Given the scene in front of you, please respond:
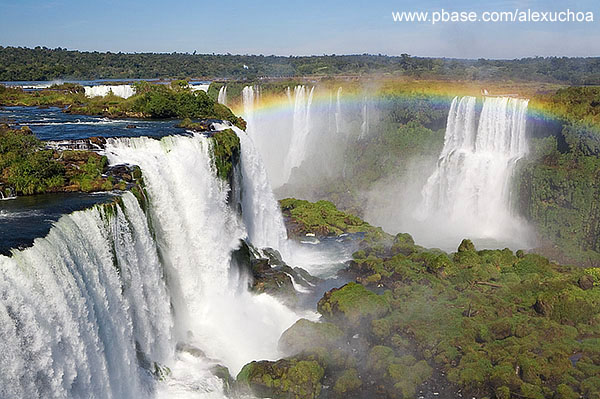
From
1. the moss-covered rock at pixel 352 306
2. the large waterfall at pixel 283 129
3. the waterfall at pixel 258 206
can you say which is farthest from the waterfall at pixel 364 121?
the moss-covered rock at pixel 352 306

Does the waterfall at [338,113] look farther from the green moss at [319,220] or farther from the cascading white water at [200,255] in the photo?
the cascading white water at [200,255]

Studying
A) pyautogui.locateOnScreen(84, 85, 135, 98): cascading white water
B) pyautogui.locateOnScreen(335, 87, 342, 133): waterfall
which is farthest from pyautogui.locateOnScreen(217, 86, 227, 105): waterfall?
pyautogui.locateOnScreen(84, 85, 135, 98): cascading white water

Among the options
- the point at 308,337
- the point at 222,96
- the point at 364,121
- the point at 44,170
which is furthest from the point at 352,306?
the point at 222,96

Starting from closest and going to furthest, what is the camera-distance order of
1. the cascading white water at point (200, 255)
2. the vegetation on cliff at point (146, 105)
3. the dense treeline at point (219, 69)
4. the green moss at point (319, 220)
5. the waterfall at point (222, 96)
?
the cascading white water at point (200, 255) → the vegetation on cliff at point (146, 105) → the green moss at point (319, 220) → the waterfall at point (222, 96) → the dense treeline at point (219, 69)

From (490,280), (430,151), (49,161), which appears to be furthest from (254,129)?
(49,161)

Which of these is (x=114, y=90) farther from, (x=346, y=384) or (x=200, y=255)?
(x=346, y=384)
